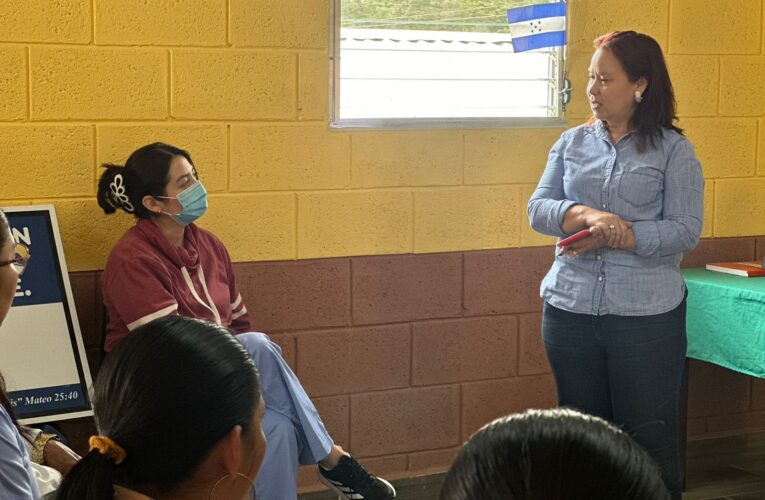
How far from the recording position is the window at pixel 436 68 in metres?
3.44

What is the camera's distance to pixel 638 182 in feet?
9.03

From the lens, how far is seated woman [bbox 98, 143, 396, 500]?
2.79 m

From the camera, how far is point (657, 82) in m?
2.75

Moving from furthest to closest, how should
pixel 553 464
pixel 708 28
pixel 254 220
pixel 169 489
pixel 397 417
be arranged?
pixel 708 28, pixel 397 417, pixel 254 220, pixel 169 489, pixel 553 464

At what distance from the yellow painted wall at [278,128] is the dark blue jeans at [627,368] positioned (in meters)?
0.87

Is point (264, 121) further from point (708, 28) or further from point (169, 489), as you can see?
point (169, 489)

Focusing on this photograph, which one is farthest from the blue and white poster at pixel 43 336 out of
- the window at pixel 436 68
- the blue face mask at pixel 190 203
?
the window at pixel 436 68

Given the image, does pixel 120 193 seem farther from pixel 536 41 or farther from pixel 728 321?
pixel 728 321

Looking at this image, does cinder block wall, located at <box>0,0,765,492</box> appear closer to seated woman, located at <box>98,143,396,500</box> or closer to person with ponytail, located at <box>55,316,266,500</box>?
seated woman, located at <box>98,143,396,500</box>

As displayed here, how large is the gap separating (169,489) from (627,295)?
172 cm

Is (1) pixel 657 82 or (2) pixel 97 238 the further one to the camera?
(2) pixel 97 238

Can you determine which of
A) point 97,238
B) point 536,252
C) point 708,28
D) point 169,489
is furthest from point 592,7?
point 169,489

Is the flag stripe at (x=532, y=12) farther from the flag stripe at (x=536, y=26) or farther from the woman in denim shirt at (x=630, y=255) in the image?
the woman in denim shirt at (x=630, y=255)

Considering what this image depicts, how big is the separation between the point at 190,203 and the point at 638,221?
4.14 feet
